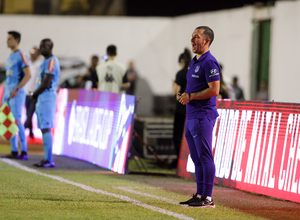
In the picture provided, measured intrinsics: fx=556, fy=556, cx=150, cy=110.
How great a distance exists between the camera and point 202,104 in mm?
6148

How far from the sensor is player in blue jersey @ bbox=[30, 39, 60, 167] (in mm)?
9180

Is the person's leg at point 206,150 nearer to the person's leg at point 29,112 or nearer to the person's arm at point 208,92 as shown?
the person's arm at point 208,92

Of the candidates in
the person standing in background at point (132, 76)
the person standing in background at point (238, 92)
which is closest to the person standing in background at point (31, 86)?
the person standing in background at point (238, 92)

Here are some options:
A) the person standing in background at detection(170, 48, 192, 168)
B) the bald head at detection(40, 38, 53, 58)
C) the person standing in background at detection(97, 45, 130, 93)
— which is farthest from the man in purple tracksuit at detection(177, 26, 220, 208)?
the person standing in background at detection(97, 45, 130, 93)

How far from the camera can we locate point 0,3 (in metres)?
23.6

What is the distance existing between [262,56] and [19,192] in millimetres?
13041

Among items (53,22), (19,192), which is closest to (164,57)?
(53,22)

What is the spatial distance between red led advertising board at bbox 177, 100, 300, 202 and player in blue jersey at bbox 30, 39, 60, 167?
2568 millimetres

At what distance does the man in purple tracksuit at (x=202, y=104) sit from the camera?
6059mm

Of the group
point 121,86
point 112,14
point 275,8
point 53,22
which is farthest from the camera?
point 112,14

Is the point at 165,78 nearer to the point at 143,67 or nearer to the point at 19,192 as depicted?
the point at 143,67

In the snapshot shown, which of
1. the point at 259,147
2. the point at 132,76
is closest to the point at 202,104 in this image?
the point at 259,147

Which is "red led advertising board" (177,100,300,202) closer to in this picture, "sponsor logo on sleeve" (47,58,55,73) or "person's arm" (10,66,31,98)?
"sponsor logo on sleeve" (47,58,55,73)

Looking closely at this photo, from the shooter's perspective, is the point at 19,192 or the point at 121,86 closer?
the point at 19,192
